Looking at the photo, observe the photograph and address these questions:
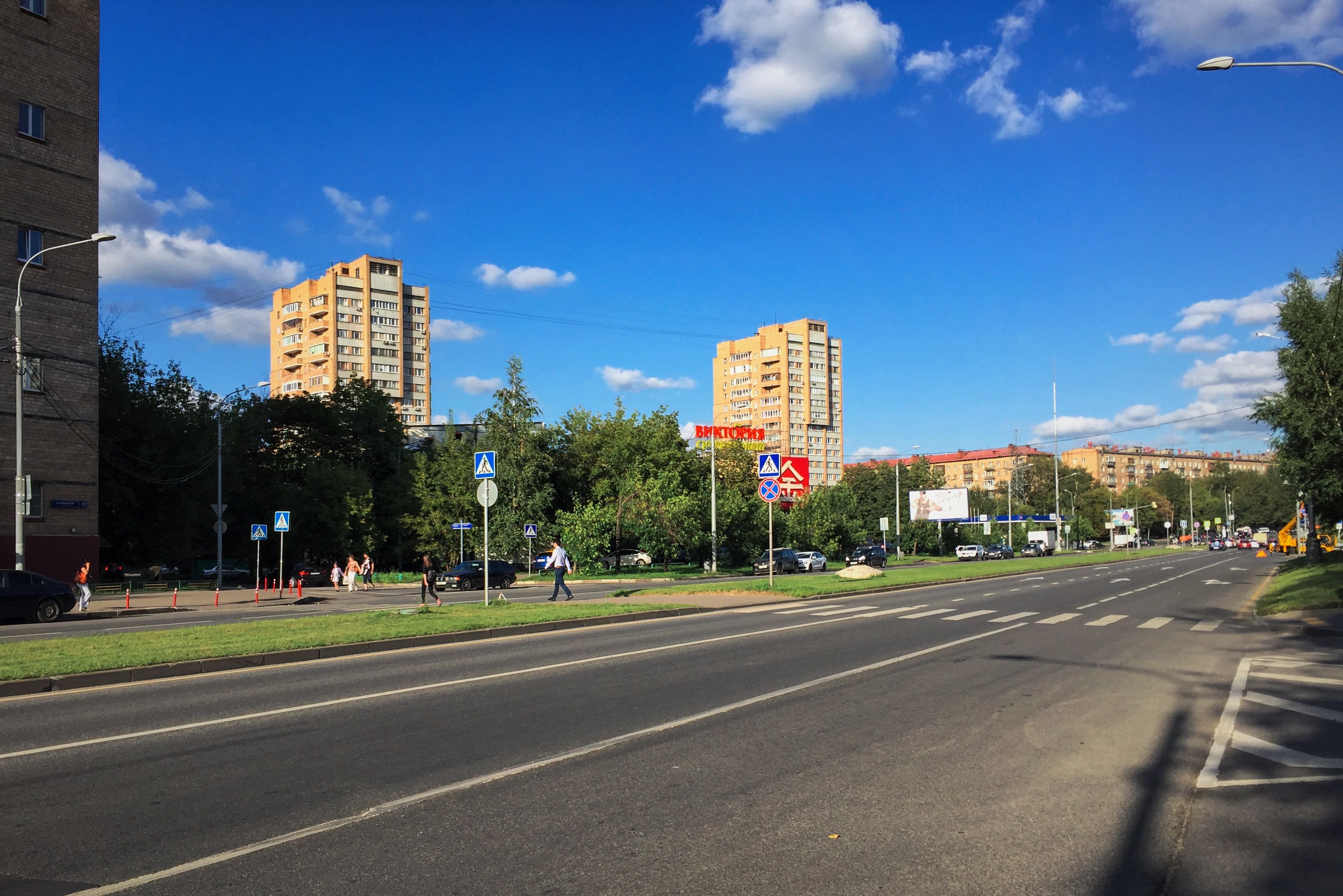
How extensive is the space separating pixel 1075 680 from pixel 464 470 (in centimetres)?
4991

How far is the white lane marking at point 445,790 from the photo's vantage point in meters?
4.84

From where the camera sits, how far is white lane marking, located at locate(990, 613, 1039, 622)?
20.0 meters

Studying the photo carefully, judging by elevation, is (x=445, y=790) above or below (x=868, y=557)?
above

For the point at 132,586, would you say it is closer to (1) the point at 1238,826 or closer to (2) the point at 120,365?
(2) the point at 120,365

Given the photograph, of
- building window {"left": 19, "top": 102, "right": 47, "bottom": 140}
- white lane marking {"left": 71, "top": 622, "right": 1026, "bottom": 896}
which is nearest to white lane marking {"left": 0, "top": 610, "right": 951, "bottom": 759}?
white lane marking {"left": 71, "top": 622, "right": 1026, "bottom": 896}

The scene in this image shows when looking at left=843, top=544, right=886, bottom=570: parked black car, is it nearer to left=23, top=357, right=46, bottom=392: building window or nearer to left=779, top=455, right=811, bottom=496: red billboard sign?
left=779, top=455, right=811, bottom=496: red billboard sign

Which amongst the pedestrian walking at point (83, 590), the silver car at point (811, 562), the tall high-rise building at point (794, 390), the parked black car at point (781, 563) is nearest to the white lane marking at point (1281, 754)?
the pedestrian walking at point (83, 590)

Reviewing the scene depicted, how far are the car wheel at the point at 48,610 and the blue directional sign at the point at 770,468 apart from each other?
773 inches

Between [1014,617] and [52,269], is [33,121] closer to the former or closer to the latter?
[52,269]

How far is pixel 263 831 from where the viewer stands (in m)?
5.52

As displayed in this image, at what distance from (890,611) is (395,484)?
45413 millimetres

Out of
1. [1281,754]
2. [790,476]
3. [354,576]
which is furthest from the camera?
[354,576]

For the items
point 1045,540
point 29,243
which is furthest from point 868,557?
point 29,243

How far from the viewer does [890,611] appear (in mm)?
22703
